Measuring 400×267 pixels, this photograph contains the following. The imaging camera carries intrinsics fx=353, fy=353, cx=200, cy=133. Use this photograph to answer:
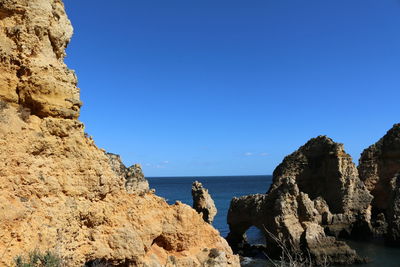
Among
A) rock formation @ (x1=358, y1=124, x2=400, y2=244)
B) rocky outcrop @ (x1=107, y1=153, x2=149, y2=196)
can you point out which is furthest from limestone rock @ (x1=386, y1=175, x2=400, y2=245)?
rocky outcrop @ (x1=107, y1=153, x2=149, y2=196)

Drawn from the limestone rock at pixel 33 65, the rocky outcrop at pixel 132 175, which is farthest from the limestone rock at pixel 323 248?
the limestone rock at pixel 33 65

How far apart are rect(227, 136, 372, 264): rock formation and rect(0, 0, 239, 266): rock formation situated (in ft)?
46.9

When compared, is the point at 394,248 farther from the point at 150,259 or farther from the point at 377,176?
the point at 150,259

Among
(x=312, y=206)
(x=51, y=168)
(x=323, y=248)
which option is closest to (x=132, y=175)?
(x=51, y=168)

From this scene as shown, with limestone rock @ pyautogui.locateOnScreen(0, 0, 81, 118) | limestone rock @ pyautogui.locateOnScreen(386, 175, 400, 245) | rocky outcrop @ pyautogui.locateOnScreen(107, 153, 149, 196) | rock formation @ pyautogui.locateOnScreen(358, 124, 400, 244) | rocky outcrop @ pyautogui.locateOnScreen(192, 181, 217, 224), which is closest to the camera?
limestone rock @ pyautogui.locateOnScreen(0, 0, 81, 118)

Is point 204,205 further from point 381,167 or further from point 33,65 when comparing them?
point 381,167

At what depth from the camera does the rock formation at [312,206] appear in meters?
28.1

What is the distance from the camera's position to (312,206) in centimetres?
3136

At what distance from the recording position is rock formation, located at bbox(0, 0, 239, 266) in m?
7.91

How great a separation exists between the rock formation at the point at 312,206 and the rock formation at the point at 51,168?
46.9 ft

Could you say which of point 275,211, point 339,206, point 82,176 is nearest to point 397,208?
point 339,206

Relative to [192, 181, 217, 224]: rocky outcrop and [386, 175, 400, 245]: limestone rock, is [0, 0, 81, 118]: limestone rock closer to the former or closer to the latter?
[192, 181, 217, 224]: rocky outcrop

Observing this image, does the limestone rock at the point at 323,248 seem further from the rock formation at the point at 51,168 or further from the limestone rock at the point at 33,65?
the limestone rock at the point at 33,65

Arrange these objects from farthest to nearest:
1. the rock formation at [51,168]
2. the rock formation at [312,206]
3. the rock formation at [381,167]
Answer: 1. the rock formation at [381,167]
2. the rock formation at [312,206]
3. the rock formation at [51,168]
